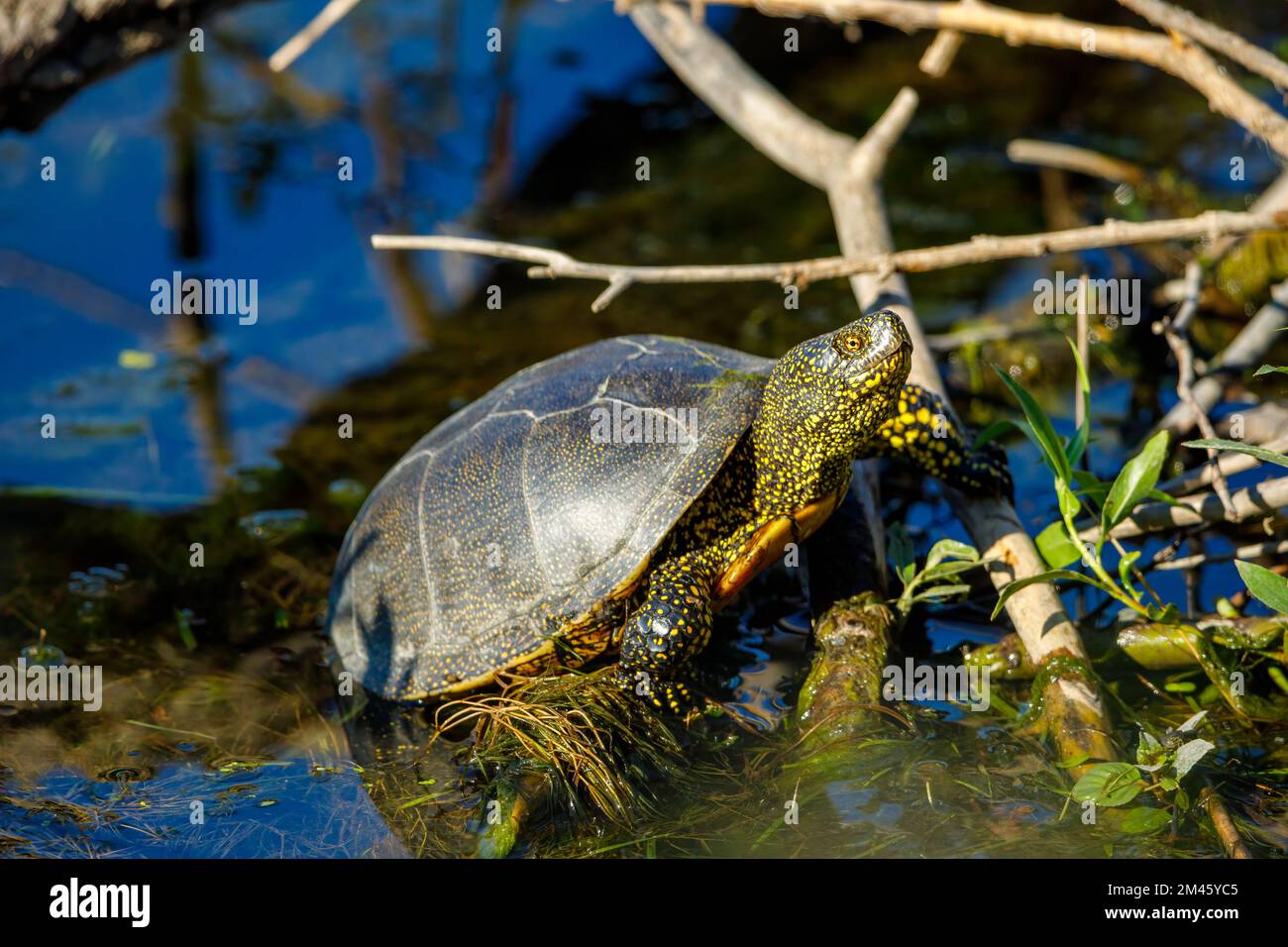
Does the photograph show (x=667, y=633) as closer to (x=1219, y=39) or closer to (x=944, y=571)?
(x=944, y=571)

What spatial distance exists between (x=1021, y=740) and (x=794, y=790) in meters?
0.76

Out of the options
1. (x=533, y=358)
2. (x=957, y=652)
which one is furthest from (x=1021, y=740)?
(x=533, y=358)

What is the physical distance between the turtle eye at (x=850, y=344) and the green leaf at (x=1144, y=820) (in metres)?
1.58

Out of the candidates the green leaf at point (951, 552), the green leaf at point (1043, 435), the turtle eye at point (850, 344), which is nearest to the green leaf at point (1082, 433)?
the green leaf at point (1043, 435)

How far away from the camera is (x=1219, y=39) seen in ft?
12.6

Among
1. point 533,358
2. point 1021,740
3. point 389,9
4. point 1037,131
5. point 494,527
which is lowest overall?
point 1021,740

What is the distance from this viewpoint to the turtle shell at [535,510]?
12.3ft

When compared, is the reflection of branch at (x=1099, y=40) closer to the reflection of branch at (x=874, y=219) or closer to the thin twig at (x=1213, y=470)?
the reflection of branch at (x=874, y=219)

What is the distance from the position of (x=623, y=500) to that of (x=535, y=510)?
0.31 meters

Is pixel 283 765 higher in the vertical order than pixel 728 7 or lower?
lower

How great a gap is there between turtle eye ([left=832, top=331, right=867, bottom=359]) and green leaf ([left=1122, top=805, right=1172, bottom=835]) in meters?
1.58

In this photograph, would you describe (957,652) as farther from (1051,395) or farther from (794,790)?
(1051,395)
